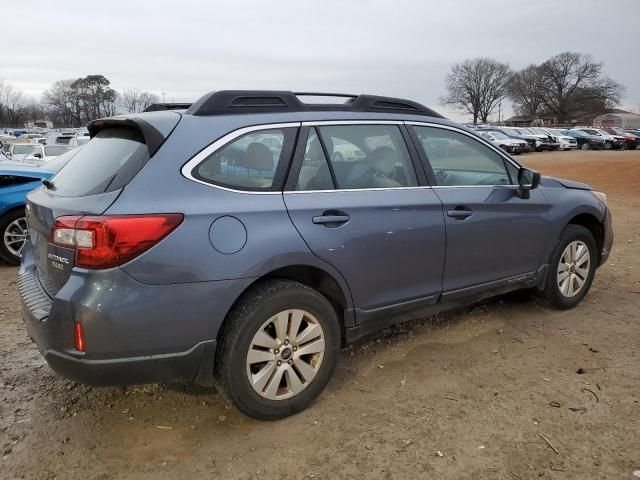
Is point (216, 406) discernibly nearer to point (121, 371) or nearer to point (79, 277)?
point (121, 371)

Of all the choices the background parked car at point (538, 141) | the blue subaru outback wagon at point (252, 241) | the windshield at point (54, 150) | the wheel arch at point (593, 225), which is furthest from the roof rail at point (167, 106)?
the background parked car at point (538, 141)

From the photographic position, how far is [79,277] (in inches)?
97.5

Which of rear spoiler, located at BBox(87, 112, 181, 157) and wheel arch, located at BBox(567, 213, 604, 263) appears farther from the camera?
wheel arch, located at BBox(567, 213, 604, 263)

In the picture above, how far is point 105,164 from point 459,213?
7.25ft

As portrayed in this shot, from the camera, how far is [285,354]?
2.92 m

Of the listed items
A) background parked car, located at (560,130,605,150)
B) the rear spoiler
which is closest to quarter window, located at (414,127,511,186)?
the rear spoiler

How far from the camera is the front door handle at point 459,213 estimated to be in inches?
142

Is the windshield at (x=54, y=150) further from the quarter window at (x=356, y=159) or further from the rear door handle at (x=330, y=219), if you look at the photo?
the rear door handle at (x=330, y=219)

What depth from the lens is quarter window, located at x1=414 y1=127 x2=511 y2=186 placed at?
3740mm

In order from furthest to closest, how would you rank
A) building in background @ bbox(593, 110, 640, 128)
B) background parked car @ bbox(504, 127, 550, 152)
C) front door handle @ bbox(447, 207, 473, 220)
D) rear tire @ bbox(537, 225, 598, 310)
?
1. building in background @ bbox(593, 110, 640, 128)
2. background parked car @ bbox(504, 127, 550, 152)
3. rear tire @ bbox(537, 225, 598, 310)
4. front door handle @ bbox(447, 207, 473, 220)

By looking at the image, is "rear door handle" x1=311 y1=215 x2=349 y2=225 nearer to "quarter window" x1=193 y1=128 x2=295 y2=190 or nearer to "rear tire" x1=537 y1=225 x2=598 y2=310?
"quarter window" x1=193 y1=128 x2=295 y2=190

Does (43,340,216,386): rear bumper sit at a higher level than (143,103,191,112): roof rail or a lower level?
lower

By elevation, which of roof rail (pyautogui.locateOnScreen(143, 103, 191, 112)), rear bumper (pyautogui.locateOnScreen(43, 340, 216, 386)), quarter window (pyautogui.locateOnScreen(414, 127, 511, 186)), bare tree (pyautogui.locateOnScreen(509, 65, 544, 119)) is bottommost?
rear bumper (pyautogui.locateOnScreen(43, 340, 216, 386))

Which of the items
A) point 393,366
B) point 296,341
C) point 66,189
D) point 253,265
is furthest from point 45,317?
point 393,366
